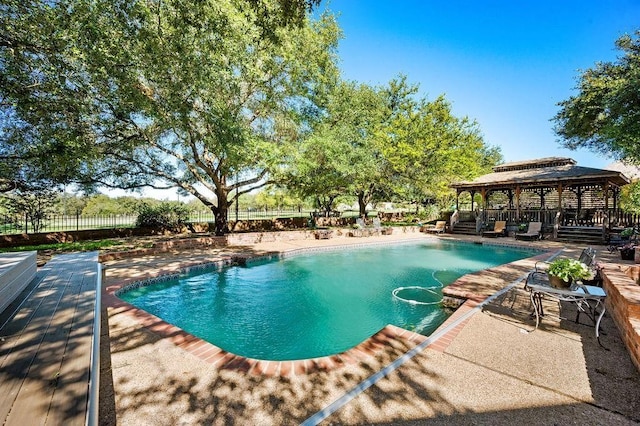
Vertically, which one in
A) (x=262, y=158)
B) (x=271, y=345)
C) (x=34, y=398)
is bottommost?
(x=271, y=345)

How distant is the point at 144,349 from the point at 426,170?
19637 mm

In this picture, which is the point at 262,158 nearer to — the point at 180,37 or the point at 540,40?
the point at 180,37

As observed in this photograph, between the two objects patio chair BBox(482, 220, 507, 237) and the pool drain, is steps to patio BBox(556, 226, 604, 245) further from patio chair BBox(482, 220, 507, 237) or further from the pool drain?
the pool drain

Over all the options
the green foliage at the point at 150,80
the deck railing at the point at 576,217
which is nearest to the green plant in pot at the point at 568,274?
the green foliage at the point at 150,80

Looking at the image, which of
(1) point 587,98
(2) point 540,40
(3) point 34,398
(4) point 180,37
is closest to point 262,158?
(4) point 180,37

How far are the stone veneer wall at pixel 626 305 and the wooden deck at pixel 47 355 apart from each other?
5.17 meters

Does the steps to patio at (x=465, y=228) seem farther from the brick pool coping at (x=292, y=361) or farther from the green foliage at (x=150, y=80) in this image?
the brick pool coping at (x=292, y=361)

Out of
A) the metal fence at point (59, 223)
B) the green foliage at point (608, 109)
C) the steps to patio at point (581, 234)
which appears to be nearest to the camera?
the green foliage at point (608, 109)

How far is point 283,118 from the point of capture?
13867mm

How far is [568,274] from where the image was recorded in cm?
405

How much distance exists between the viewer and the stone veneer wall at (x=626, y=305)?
3.13 m

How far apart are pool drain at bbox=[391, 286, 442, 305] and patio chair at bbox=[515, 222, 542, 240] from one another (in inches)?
437

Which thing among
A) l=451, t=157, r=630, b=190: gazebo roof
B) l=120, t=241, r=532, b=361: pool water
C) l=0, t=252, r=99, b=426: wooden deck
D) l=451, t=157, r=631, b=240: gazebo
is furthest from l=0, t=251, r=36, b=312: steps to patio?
l=451, t=157, r=630, b=190: gazebo roof

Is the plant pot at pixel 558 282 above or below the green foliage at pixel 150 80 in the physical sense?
below
